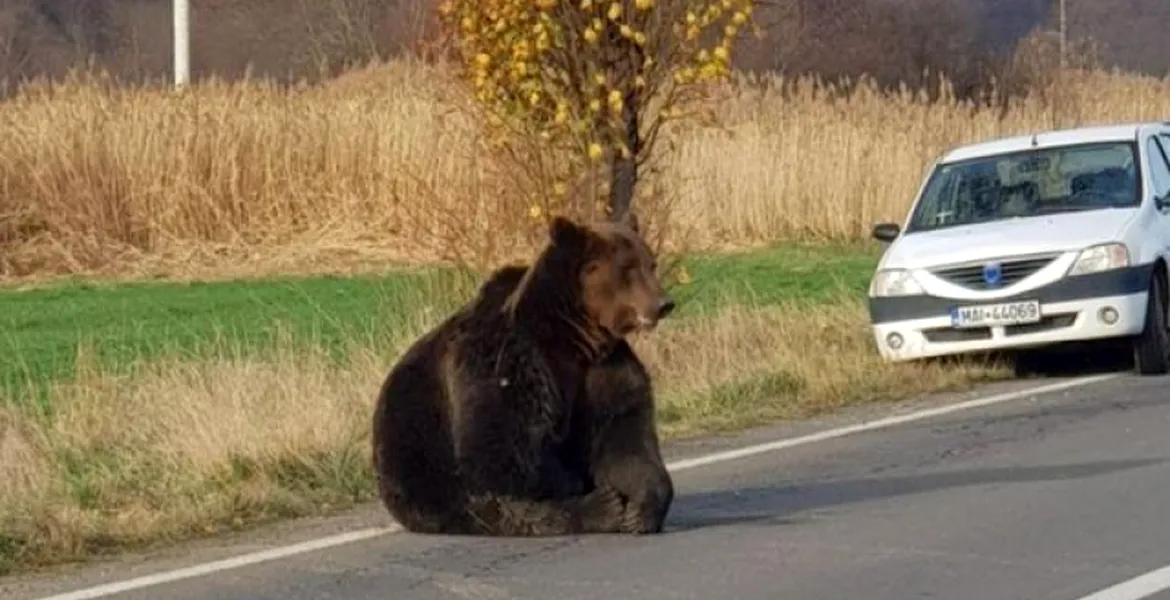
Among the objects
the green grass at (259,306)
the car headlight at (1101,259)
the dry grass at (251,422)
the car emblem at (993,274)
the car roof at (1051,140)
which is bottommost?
the green grass at (259,306)

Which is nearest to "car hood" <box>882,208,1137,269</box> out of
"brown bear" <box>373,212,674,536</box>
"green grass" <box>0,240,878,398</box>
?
"green grass" <box>0,240,878,398</box>

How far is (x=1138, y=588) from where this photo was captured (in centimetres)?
890

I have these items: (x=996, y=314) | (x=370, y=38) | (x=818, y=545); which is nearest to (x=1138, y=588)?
(x=818, y=545)

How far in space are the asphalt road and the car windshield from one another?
4.66m

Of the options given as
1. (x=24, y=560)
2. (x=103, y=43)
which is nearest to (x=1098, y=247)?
(x=24, y=560)

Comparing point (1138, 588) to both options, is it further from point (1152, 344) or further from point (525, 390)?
point (1152, 344)

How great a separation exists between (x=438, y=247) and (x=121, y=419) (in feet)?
20.8

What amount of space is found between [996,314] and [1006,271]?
1.02ft

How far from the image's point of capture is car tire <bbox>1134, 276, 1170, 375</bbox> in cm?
1599

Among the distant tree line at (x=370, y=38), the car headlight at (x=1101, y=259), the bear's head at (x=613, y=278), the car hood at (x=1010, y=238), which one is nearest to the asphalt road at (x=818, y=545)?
the bear's head at (x=613, y=278)

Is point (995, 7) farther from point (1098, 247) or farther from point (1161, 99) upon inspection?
point (1098, 247)

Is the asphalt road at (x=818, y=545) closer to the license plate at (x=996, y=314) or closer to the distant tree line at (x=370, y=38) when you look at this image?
the license plate at (x=996, y=314)

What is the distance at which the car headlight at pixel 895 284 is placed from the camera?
16438mm

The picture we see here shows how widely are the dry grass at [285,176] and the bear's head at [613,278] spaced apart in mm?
18334
